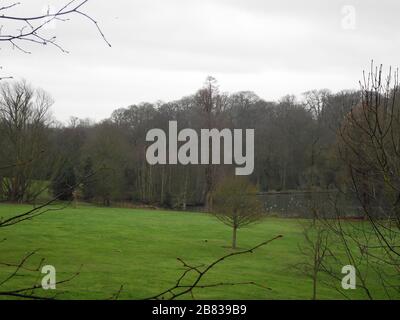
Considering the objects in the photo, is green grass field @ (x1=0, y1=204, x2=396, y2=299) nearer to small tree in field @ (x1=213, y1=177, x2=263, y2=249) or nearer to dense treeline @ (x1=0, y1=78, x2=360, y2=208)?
small tree in field @ (x1=213, y1=177, x2=263, y2=249)

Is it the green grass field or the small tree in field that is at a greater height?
the small tree in field

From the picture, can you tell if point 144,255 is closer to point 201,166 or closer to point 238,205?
point 238,205

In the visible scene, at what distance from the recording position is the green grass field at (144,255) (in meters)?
12.0

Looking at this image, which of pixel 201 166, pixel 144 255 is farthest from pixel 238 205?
pixel 201 166

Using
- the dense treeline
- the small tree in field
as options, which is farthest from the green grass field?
the dense treeline

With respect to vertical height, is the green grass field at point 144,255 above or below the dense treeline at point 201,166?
below

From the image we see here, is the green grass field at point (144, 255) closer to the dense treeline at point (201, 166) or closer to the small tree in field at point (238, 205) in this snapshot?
the small tree in field at point (238, 205)

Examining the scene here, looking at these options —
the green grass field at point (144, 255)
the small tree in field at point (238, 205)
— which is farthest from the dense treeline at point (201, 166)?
the small tree in field at point (238, 205)

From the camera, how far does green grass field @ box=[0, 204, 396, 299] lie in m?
12.0

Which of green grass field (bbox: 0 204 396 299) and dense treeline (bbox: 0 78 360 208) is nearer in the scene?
green grass field (bbox: 0 204 396 299)

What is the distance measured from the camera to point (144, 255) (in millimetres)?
17531

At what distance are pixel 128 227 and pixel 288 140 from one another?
32531 millimetres
